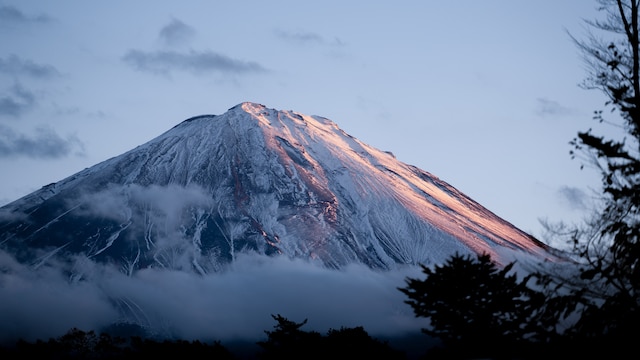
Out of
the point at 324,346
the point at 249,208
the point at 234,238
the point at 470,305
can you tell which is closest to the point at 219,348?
the point at 324,346

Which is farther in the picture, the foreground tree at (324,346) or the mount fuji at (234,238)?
the mount fuji at (234,238)

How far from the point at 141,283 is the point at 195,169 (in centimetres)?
2250

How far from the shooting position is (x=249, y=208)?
14438cm

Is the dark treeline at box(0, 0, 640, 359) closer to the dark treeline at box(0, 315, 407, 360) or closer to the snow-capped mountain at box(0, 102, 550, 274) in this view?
the dark treeline at box(0, 315, 407, 360)

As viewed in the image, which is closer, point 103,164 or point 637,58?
point 637,58

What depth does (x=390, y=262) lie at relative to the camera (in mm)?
131125

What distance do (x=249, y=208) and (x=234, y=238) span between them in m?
5.90

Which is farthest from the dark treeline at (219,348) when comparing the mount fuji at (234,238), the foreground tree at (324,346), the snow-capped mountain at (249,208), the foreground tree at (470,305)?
the snow-capped mountain at (249,208)

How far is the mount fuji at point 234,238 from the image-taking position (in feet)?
447

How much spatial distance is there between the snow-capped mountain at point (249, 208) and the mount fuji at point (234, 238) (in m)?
0.26

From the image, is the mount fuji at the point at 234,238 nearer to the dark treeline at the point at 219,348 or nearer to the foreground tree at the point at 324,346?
the foreground tree at the point at 324,346

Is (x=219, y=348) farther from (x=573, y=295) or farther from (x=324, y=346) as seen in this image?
(x=573, y=295)

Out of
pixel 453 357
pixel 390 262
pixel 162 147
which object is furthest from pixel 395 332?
pixel 453 357

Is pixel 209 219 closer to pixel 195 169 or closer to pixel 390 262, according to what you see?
pixel 195 169
